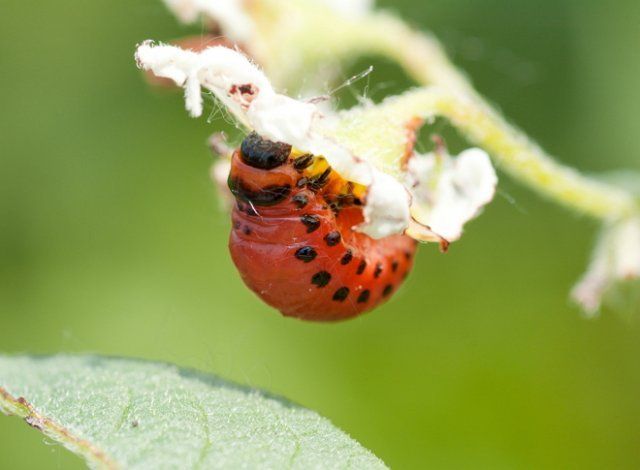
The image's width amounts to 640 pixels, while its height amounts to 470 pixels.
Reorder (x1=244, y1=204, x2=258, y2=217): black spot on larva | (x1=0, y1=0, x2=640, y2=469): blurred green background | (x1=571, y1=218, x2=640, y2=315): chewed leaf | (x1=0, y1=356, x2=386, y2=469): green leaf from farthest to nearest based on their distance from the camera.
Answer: (x1=0, y1=0, x2=640, y2=469): blurred green background → (x1=571, y1=218, x2=640, y2=315): chewed leaf → (x1=244, y1=204, x2=258, y2=217): black spot on larva → (x1=0, y1=356, x2=386, y2=469): green leaf

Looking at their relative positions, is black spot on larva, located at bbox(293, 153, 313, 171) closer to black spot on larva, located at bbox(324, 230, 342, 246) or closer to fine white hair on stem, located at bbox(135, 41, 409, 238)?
fine white hair on stem, located at bbox(135, 41, 409, 238)

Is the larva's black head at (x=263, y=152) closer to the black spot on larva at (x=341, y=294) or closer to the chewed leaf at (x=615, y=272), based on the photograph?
the black spot on larva at (x=341, y=294)

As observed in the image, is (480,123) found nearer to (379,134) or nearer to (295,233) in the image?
(379,134)

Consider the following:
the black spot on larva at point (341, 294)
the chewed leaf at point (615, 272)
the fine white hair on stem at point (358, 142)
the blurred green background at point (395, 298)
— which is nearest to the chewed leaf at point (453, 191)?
the fine white hair on stem at point (358, 142)

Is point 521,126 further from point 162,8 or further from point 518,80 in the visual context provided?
point 162,8

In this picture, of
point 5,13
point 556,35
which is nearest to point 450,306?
point 556,35

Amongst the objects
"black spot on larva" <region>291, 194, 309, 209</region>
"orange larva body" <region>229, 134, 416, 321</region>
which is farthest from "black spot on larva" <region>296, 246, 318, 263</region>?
"black spot on larva" <region>291, 194, 309, 209</region>
